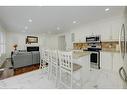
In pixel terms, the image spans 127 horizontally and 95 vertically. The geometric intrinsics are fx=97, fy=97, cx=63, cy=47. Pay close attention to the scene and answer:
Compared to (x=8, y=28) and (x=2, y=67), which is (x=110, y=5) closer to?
(x=8, y=28)

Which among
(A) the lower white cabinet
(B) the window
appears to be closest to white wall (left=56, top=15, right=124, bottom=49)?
(A) the lower white cabinet

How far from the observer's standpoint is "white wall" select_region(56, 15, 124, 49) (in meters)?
1.23

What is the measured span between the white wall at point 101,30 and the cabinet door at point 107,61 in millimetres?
218

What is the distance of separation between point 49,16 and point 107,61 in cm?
104

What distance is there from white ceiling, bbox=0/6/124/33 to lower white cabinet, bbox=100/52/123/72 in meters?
0.52

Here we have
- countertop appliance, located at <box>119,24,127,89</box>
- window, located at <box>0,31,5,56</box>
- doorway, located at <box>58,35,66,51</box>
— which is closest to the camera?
countertop appliance, located at <box>119,24,127,89</box>

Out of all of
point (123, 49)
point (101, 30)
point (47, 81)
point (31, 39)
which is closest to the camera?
point (123, 49)

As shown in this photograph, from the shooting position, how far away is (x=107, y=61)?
1.39 meters

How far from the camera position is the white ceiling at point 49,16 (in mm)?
1178

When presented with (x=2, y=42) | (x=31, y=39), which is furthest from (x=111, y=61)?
(x=2, y=42)

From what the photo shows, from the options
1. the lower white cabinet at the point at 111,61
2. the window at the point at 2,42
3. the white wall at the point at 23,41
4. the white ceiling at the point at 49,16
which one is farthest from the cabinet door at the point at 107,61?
the window at the point at 2,42

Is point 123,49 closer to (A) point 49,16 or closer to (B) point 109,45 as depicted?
(B) point 109,45

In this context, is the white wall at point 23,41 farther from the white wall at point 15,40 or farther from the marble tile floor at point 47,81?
the marble tile floor at point 47,81

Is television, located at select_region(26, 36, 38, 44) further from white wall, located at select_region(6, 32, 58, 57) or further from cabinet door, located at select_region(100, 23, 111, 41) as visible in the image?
cabinet door, located at select_region(100, 23, 111, 41)
